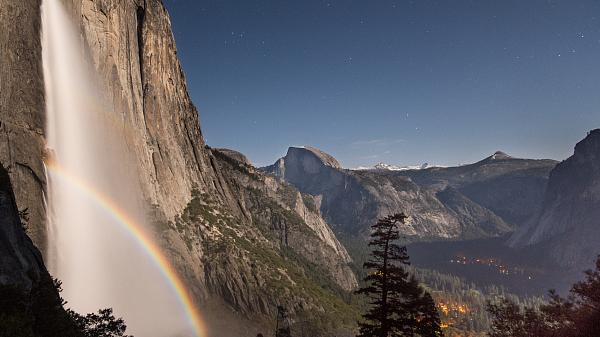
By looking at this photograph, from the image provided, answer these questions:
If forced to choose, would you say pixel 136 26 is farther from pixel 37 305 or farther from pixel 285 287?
pixel 37 305

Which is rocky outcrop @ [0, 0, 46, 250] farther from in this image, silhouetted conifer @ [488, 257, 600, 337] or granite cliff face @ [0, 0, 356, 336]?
silhouetted conifer @ [488, 257, 600, 337]

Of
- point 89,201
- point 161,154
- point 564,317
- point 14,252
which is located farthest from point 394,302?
point 161,154

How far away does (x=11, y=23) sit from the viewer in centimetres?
4225

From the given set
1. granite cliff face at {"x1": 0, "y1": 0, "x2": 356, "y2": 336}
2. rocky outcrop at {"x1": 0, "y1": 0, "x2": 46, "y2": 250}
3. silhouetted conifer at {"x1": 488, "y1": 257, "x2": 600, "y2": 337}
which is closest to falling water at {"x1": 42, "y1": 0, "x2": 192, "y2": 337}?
rocky outcrop at {"x1": 0, "y1": 0, "x2": 46, "y2": 250}

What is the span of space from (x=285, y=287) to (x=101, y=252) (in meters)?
39.3

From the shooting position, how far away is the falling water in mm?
47469

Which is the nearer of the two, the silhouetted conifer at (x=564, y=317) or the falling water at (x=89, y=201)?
the silhouetted conifer at (x=564, y=317)

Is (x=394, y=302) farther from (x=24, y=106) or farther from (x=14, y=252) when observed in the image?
(x=24, y=106)

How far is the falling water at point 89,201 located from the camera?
47.5 m

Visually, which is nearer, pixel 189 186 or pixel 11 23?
pixel 11 23

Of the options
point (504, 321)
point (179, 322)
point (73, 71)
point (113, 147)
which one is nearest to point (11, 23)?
point (73, 71)

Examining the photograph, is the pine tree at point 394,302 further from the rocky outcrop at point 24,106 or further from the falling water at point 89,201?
the falling water at point 89,201

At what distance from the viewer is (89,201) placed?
5219cm

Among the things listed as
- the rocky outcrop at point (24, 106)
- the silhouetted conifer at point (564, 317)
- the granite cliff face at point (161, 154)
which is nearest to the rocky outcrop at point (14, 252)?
the silhouetted conifer at point (564, 317)
